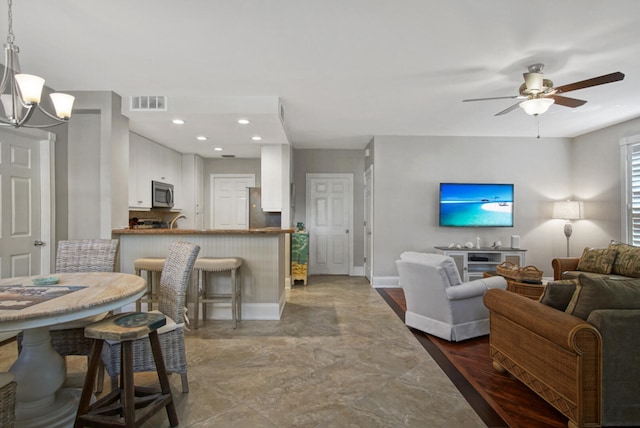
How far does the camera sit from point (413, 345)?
3.03m

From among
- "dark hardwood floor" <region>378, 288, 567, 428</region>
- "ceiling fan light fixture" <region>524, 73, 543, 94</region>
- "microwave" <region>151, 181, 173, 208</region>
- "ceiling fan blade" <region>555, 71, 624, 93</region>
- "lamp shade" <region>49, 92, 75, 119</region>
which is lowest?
"dark hardwood floor" <region>378, 288, 567, 428</region>

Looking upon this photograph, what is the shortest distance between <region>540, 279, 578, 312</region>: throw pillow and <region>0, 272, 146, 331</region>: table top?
245 centimetres

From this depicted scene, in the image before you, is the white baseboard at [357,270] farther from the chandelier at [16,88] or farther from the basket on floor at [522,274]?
the chandelier at [16,88]

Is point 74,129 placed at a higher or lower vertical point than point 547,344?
higher

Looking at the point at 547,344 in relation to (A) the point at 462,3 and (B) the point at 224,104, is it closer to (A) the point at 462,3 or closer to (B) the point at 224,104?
(A) the point at 462,3

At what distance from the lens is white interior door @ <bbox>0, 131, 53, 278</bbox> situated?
312cm

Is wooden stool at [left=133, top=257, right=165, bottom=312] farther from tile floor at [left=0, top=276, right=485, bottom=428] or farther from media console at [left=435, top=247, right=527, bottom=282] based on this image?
media console at [left=435, top=247, right=527, bottom=282]

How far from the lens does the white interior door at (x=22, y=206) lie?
3.12 meters

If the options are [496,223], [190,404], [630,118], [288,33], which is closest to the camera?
[190,404]

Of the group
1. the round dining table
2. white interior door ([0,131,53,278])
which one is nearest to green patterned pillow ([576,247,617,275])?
the round dining table

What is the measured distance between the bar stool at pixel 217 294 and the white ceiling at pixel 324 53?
1638 mm

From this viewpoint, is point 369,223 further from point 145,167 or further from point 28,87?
point 28,87

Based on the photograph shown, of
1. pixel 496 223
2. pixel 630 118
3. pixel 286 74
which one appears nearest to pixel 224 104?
pixel 286 74

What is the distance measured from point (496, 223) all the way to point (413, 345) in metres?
3.29
